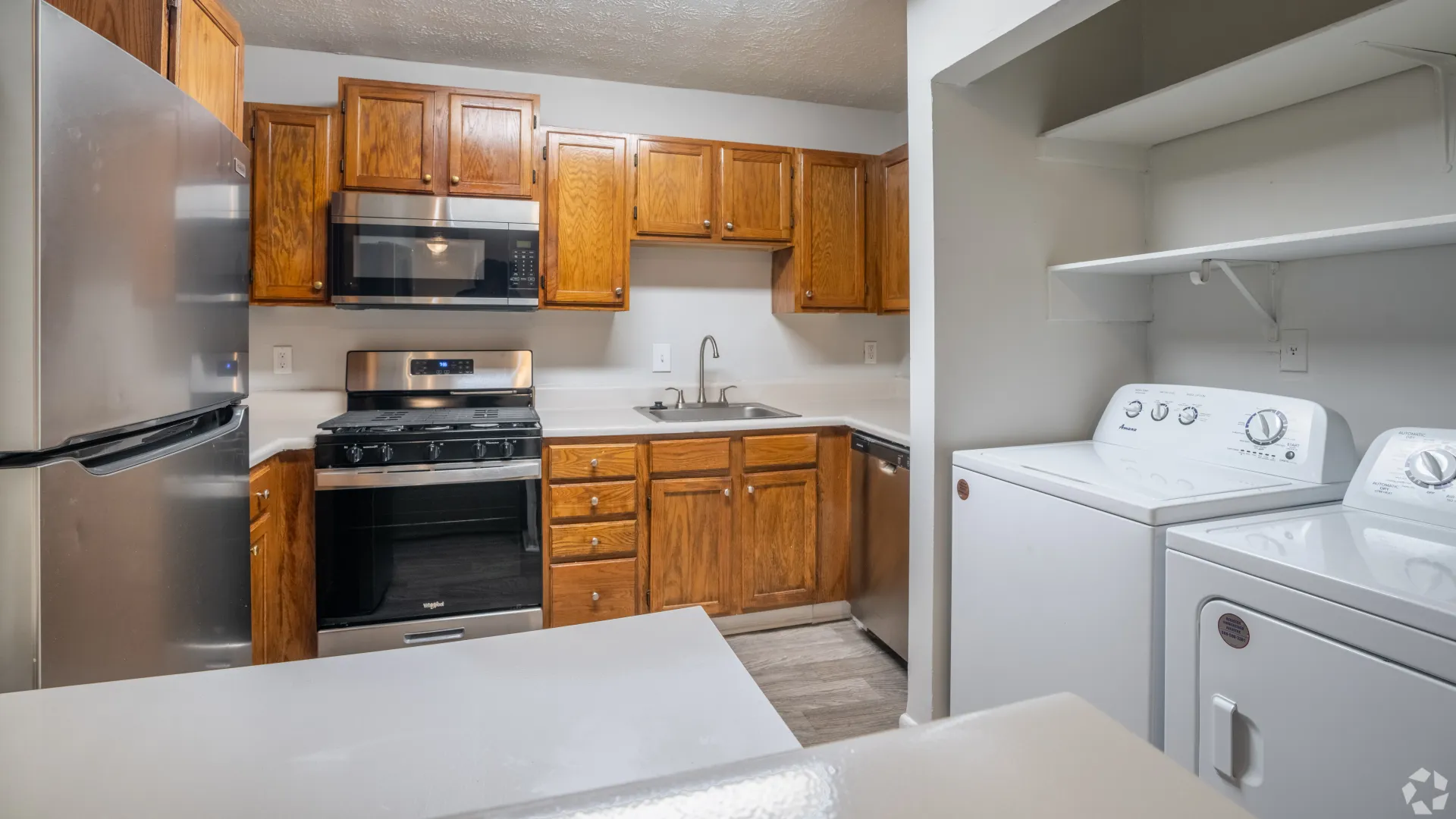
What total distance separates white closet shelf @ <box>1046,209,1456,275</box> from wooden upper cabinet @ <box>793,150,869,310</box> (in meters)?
1.45

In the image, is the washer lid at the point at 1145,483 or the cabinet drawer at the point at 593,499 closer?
the washer lid at the point at 1145,483

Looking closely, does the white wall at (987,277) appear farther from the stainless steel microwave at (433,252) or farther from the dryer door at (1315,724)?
the stainless steel microwave at (433,252)

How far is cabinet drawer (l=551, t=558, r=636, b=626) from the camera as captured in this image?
8.74 feet

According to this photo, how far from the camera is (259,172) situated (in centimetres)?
262

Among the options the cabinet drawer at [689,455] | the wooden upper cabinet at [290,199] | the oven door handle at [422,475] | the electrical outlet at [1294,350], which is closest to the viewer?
the electrical outlet at [1294,350]

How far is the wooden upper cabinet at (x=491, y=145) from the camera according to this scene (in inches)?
109

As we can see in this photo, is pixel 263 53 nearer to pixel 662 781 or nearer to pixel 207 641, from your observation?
pixel 207 641

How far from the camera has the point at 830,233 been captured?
326 centimetres

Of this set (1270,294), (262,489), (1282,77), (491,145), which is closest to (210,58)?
(491,145)

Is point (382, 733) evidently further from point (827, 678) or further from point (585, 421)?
point (585, 421)

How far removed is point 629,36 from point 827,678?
8.34ft

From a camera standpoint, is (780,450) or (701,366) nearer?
(780,450)

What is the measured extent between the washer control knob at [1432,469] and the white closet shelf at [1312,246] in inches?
15.3

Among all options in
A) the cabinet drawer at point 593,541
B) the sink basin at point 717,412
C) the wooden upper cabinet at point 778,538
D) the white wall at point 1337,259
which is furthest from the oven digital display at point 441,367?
the white wall at point 1337,259
